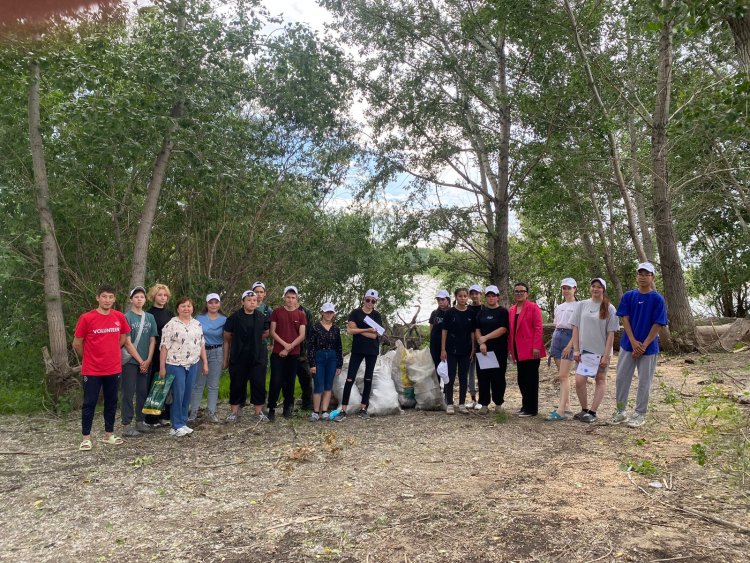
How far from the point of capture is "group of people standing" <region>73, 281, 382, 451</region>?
6.00 metres

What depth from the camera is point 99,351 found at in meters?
5.89

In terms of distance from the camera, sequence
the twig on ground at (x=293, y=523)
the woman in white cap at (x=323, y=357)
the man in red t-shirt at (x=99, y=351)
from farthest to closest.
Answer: the woman in white cap at (x=323, y=357), the man in red t-shirt at (x=99, y=351), the twig on ground at (x=293, y=523)

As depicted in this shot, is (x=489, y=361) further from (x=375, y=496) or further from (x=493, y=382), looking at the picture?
(x=375, y=496)

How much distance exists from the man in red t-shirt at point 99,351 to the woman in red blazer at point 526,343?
4240mm

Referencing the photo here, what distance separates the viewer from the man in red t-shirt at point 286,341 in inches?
281

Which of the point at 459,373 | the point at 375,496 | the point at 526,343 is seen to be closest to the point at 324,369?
the point at 459,373

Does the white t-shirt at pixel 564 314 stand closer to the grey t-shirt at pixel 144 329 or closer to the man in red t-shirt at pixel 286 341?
the man in red t-shirt at pixel 286 341

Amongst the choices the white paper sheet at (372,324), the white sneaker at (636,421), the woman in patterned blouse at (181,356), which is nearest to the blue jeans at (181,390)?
the woman in patterned blouse at (181,356)

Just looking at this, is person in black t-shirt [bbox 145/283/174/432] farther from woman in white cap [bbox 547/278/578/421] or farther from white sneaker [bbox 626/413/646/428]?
white sneaker [bbox 626/413/646/428]

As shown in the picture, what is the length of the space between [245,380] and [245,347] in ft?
1.41

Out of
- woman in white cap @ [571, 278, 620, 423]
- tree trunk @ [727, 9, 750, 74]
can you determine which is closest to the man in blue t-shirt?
woman in white cap @ [571, 278, 620, 423]

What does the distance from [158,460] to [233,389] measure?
166 centimetres

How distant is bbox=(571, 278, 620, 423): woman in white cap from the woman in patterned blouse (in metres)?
4.07

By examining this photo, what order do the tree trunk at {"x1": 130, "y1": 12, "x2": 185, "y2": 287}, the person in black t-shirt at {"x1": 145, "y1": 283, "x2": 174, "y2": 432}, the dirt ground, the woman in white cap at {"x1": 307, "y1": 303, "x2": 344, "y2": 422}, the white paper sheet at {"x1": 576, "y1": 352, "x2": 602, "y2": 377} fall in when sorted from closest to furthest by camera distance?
1. the dirt ground
2. the white paper sheet at {"x1": 576, "y1": 352, "x2": 602, "y2": 377}
3. the person in black t-shirt at {"x1": 145, "y1": 283, "x2": 174, "y2": 432}
4. the woman in white cap at {"x1": 307, "y1": 303, "x2": 344, "y2": 422}
5. the tree trunk at {"x1": 130, "y1": 12, "x2": 185, "y2": 287}
